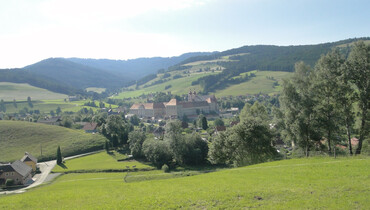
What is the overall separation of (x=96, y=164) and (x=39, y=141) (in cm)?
2567

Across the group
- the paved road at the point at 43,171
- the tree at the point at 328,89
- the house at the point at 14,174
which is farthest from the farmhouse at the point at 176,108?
the tree at the point at 328,89

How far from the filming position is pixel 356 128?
92.4 ft

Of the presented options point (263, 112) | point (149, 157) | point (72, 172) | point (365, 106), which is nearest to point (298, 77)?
point (365, 106)

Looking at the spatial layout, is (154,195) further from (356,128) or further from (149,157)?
(149,157)

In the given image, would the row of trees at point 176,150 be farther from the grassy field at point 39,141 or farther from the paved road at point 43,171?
the grassy field at point 39,141

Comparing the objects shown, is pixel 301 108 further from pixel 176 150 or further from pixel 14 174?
pixel 14 174

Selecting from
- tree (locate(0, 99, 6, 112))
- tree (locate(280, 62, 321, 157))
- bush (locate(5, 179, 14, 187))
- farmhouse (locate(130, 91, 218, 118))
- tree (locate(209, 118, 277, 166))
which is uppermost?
tree (locate(280, 62, 321, 157))

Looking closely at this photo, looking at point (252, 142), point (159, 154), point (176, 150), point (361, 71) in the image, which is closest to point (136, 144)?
point (159, 154)

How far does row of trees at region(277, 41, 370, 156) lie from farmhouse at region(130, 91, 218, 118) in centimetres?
10917

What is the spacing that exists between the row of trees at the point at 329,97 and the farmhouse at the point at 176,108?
358 ft

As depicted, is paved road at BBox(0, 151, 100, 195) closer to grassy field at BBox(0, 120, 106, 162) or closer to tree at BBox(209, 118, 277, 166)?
grassy field at BBox(0, 120, 106, 162)

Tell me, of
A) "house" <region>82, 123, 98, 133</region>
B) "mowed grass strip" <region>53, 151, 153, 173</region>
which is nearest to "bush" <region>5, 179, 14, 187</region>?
"mowed grass strip" <region>53, 151, 153, 173</region>

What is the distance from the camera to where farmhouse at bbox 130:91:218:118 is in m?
142

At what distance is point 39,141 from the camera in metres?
68.7
